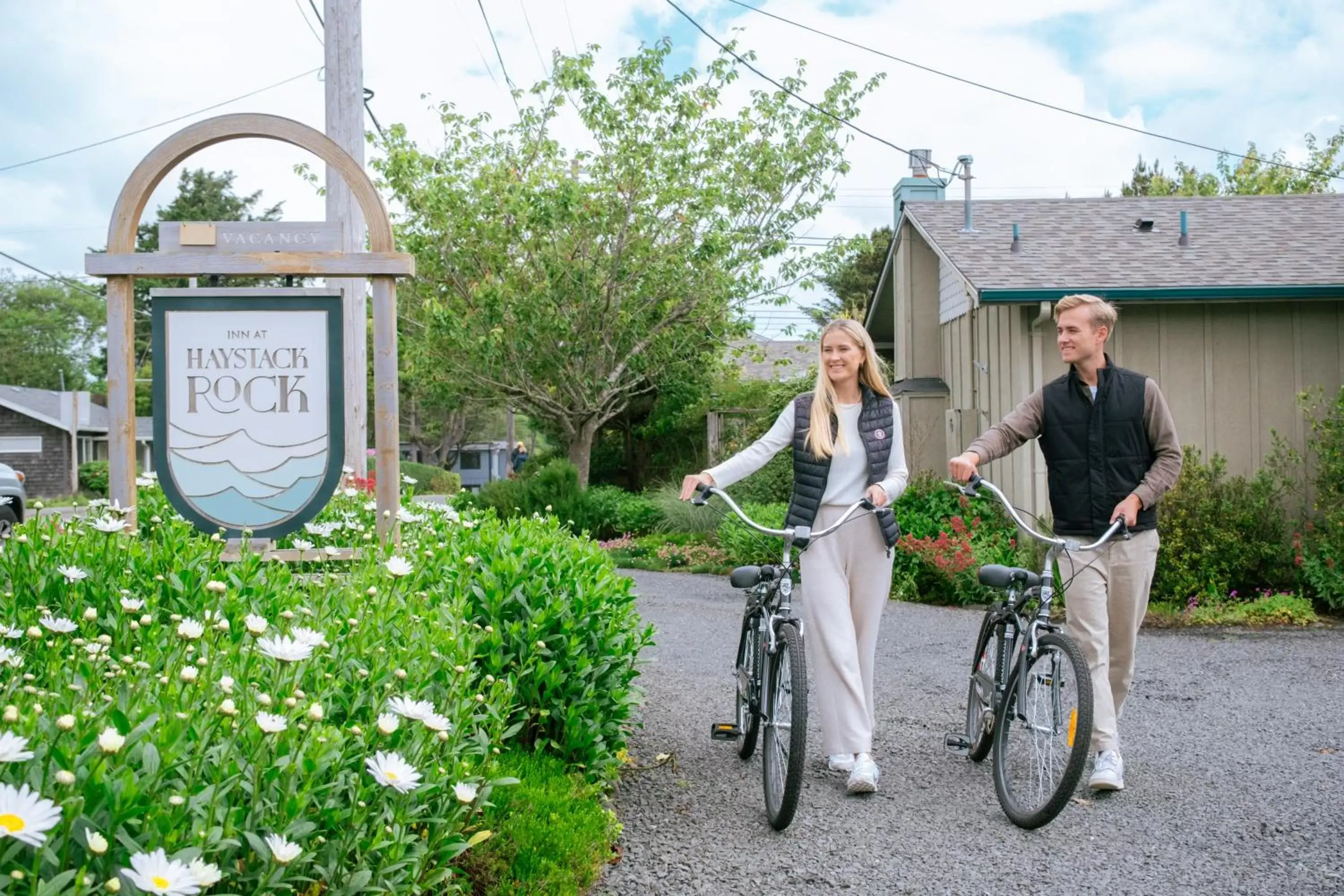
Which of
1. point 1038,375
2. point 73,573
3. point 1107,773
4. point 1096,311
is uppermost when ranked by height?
point 1038,375

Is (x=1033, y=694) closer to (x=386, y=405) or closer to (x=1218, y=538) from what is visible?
(x=386, y=405)

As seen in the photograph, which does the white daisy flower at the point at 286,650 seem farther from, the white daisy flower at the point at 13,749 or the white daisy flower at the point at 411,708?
the white daisy flower at the point at 13,749

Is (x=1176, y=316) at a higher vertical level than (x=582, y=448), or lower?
higher

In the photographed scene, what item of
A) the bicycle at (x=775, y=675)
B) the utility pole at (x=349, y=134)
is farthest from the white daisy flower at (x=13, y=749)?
the utility pole at (x=349, y=134)

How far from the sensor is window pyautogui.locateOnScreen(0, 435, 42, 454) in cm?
4206

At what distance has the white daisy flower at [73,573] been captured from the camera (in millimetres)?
3756

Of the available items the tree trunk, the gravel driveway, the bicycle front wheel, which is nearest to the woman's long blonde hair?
the bicycle front wheel

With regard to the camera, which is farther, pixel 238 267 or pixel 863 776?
pixel 238 267

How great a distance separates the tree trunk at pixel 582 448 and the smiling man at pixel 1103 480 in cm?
1535

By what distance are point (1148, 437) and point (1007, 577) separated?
0.81 meters

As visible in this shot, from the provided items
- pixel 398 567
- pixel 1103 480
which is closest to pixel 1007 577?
pixel 1103 480

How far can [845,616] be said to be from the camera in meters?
4.84

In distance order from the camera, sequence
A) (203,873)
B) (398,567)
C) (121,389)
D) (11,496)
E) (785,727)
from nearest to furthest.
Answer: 1. (203,873)
2. (398,567)
3. (785,727)
4. (121,389)
5. (11,496)

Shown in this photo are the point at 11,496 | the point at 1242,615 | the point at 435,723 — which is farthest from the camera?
the point at 11,496
